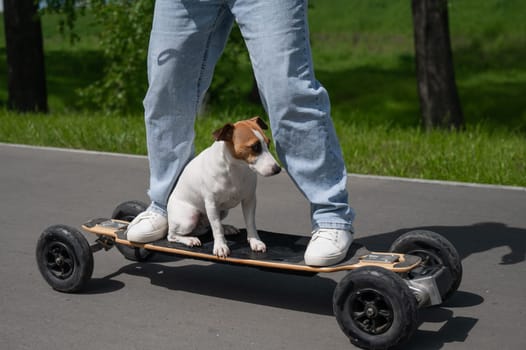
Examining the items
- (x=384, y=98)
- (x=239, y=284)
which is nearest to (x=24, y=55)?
(x=384, y=98)

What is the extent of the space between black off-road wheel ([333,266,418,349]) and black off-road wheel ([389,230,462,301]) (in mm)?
484

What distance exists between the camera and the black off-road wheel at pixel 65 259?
4574 millimetres

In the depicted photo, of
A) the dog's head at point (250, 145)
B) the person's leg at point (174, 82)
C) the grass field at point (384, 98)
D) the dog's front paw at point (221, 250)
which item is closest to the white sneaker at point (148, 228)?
the person's leg at point (174, 82)

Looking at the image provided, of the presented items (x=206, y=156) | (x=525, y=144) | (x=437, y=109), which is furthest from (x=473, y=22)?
(x=206, y=156)

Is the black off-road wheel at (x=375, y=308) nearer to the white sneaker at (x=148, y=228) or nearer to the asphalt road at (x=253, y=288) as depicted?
the asphalt road at (x=253, y=288)

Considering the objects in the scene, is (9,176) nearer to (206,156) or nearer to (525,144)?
(206,156)

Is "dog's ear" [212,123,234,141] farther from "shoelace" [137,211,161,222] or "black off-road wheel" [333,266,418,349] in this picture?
"black off-road wheel" [333,266,418,349]

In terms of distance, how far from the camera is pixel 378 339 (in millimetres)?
3775

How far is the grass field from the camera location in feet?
27.6

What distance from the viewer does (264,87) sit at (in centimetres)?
425

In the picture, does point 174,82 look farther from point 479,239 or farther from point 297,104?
point 479,239

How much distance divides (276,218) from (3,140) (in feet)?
14.8

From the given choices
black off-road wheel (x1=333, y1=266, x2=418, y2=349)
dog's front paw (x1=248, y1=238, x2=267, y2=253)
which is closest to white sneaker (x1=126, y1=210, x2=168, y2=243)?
dog's front paw (x1=248, y1=238, x2=267, y2=253)

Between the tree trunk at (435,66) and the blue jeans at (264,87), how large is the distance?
7858 millimetres
